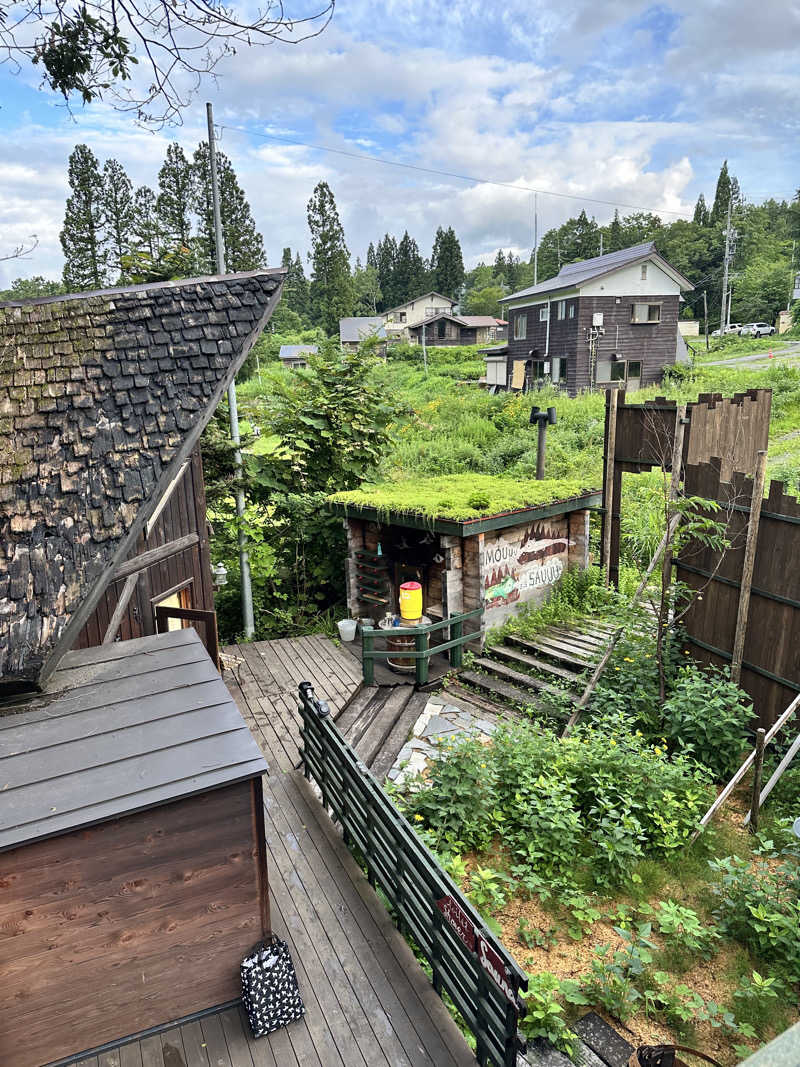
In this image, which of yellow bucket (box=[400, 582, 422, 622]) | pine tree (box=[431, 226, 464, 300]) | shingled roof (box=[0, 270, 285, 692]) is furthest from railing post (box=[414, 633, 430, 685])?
pine tree (box=[431, 226, 464, 300])

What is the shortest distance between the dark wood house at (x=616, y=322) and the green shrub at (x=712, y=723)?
69.9 ft

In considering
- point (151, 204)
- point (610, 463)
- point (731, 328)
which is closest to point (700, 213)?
point (731, 328)

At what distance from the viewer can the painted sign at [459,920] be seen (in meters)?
3.40

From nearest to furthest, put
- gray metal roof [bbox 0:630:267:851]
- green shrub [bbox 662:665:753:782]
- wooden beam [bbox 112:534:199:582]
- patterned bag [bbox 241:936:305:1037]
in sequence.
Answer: gray metal roof [bbox 0:630:267:851]
patterned bag [bbox 241:936:305:1037]
wooden beam [bbox 112:534:199:582]
green shrub [bbox 662:665:753:782]

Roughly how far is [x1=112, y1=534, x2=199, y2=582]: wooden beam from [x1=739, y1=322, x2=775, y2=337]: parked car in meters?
41.8

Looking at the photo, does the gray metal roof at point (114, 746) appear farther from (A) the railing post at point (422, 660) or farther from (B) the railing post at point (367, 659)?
(A) the railing post at point (422, 660)

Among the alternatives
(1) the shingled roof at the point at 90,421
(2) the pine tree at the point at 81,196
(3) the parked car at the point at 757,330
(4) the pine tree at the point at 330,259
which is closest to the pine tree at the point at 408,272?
(4) the pine tree at the point at 330,259

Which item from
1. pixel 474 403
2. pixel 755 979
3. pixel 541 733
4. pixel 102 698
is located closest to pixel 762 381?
pixel 474 403

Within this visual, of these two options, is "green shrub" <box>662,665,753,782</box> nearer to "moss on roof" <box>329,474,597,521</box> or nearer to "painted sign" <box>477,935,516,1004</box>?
"moss on roof" <box>329,474,597,521</box>

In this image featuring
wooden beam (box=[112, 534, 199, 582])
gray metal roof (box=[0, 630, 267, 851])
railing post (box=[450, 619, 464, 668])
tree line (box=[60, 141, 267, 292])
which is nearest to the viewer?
gray metal roof (box=[0, 630, 267, 851])

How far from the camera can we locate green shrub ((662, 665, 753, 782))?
653 centimetres

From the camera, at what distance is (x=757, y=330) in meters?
40.5

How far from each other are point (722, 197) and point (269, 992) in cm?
5948

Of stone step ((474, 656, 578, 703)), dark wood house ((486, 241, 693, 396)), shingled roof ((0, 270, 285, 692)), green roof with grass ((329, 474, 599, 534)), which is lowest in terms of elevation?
stone step ((474, 656, 578, 703))
